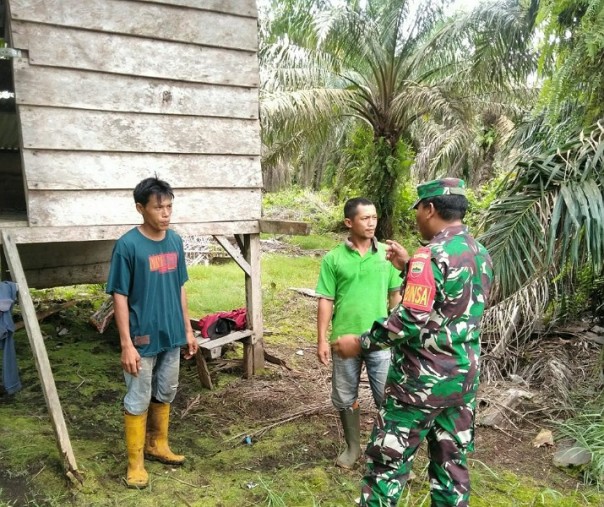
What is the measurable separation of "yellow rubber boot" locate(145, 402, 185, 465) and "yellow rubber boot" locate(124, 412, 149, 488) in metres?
0.23

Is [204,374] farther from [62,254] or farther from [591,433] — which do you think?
[591,433]

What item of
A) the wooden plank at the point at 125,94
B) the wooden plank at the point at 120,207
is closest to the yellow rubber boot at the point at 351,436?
the wooden plank at the point at 120,207

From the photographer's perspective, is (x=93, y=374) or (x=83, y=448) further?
(x=93, y=374)

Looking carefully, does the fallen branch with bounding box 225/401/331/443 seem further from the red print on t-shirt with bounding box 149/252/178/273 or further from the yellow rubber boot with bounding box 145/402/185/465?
the red print on t-shirt with bounding box 149/252/178/273

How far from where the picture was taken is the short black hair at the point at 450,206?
252 cm

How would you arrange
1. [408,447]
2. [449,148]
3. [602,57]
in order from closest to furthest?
[408,447], [602,57], [449,148]

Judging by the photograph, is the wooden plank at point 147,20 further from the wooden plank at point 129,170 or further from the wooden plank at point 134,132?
the wooden plank at point 129,170

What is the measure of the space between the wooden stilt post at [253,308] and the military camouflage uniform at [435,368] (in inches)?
114

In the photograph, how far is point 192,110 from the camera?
467 centimetres

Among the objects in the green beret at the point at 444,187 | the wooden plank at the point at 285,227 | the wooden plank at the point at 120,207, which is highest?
the green beret at the point at 444,187

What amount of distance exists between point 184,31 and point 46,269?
305cm

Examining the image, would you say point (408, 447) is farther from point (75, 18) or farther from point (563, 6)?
point (75, 18)

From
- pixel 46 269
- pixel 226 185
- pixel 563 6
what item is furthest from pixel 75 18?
pixel 563 6

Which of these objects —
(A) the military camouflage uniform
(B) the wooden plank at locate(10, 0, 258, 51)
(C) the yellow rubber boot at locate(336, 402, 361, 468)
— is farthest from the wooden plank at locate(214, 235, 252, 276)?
(A) the military camouflage uniform
